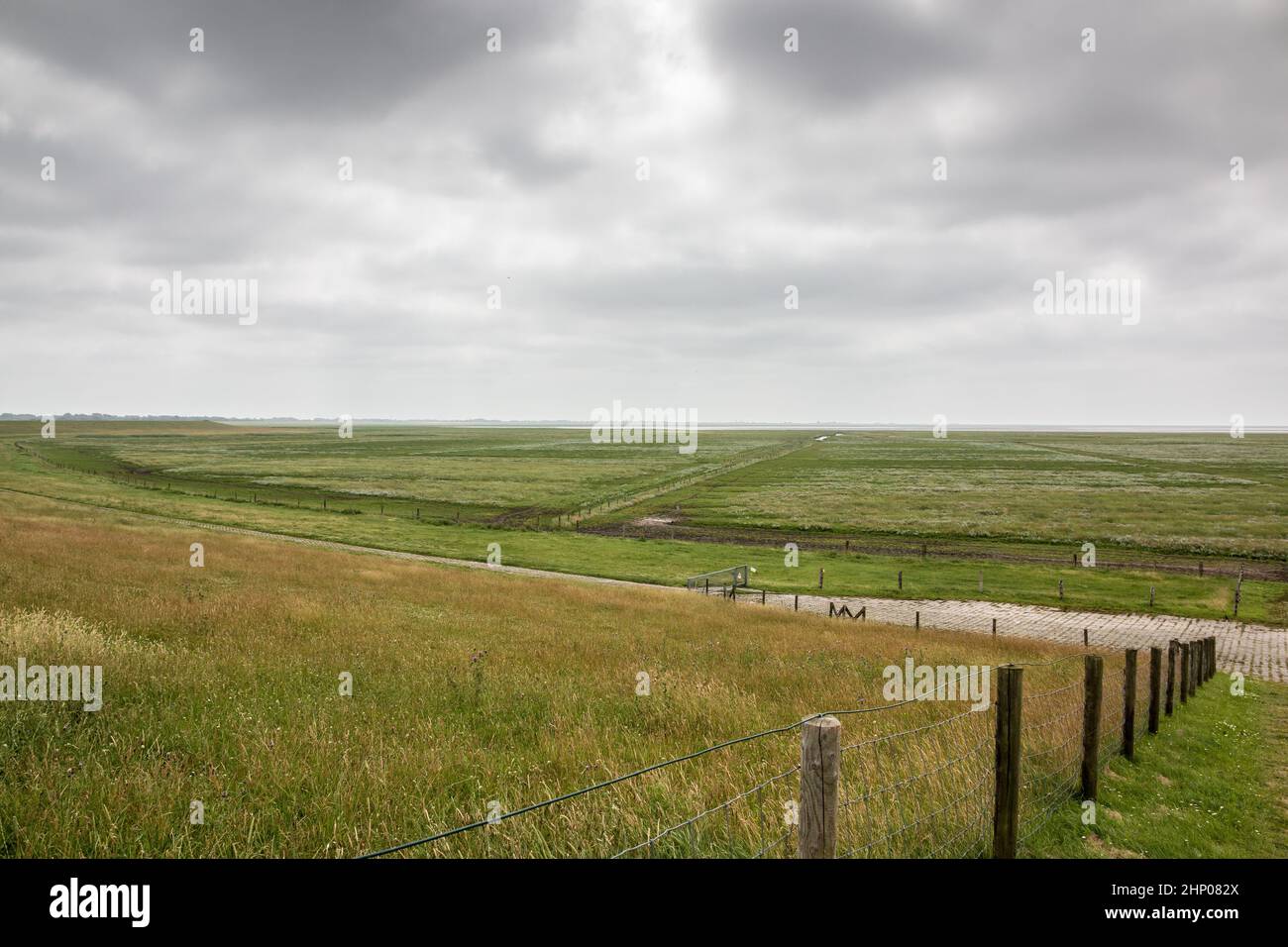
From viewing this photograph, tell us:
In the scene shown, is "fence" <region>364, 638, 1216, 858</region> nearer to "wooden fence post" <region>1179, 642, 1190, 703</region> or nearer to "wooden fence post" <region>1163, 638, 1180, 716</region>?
"wooden fence post" <region>1163, 638, 1180, 716</region>

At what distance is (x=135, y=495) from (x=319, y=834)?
70.1 metres

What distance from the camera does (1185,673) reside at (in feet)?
43.0

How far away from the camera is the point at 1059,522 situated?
5347cm

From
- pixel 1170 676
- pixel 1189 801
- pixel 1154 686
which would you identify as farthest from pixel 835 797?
pixel 1170 676

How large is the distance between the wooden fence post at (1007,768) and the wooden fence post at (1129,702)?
14.8 ft

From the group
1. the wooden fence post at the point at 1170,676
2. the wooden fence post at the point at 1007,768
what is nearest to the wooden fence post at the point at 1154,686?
the wooden fence post at the point at 1170,676

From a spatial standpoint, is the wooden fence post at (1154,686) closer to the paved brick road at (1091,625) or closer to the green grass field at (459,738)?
the green grass field at (459,738)

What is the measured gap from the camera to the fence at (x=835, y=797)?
3947 mm
